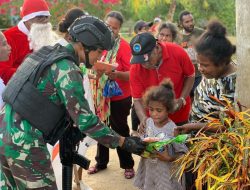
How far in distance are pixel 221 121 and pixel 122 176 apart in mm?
2926

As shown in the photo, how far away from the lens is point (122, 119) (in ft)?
16.9

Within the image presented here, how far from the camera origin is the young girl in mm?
3439

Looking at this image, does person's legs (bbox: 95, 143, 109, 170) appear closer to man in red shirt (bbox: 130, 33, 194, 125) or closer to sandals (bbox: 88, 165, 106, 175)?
sandals (bbox: 88, 165, 106, 175)

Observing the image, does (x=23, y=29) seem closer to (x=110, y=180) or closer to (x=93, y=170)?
(x=93, y=170)

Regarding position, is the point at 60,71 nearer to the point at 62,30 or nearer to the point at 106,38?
the point at 106,38

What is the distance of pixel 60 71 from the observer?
2.62 m

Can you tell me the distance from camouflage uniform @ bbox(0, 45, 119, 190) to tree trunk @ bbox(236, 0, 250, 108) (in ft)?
2.93

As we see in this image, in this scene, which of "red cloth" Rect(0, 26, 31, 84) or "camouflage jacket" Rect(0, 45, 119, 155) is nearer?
"camouflage jacket" Rect(0, 45, 119, 155)

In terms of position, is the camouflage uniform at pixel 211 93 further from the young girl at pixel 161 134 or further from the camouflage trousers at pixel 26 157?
the camouflage trousers at pixel 26 157

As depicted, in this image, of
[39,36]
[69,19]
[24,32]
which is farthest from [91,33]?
[24,32]

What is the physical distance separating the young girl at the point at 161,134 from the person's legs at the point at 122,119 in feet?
4.71

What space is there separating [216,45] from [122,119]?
2333 millimetres

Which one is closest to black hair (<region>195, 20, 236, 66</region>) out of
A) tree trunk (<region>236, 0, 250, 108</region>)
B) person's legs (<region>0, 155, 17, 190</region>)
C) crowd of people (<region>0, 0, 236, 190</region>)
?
crowd of people (<region>0, 0, 236, 190</region>)

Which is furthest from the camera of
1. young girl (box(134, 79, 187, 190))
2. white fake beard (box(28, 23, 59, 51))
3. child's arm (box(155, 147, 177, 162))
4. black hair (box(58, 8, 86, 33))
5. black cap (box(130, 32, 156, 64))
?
white fake beard (box(28, 23, 59, 51))
